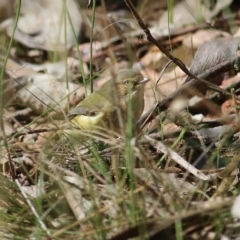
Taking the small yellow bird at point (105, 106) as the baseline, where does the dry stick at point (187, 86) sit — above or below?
above

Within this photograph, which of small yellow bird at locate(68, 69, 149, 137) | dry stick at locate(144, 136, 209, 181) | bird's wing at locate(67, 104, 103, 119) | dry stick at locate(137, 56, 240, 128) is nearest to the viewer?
dry stick at locate(144, 136, 209, 181)

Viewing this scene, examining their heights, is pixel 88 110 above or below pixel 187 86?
below

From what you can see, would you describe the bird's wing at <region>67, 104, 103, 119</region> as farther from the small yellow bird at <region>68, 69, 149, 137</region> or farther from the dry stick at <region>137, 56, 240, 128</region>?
the dry stick at <region>137, 56, 240, 128</region>

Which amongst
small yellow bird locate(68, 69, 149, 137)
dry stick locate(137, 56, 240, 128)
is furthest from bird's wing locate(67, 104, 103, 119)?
dry stick locate(137, 56, 240, 128)

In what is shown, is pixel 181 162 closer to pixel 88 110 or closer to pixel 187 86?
pixel 187 86

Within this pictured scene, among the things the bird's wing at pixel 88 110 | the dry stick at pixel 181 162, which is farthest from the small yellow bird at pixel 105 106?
the dry stick at pixel 181 162

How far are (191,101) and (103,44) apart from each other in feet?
6.18

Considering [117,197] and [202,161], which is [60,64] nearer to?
[202,161]

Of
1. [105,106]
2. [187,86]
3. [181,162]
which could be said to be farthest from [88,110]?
[181,162]

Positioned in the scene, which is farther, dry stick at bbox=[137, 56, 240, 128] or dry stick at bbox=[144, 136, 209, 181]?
dry stick at bbox=[137, 56, 240, 128]

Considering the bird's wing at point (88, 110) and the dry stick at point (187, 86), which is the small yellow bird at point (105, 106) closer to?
the bird's wing at point (88, 110)

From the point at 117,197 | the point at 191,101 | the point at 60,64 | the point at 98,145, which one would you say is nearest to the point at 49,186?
the point at 98,145

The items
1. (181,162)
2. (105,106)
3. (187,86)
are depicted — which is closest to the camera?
(181,162)

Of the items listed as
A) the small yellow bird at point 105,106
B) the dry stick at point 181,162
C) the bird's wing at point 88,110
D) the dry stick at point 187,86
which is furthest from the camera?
the bird's wing at point 88,110
